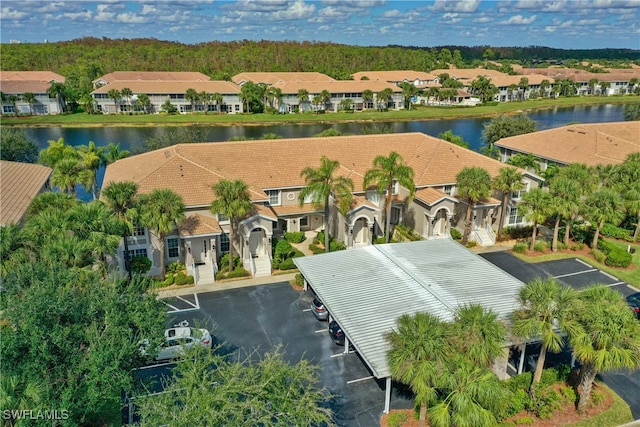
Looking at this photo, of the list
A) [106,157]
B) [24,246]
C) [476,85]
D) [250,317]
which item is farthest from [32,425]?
[476,85]

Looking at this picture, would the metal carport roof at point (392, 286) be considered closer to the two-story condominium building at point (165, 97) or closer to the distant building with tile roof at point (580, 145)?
the distant building with tile roof at point (580, 145)

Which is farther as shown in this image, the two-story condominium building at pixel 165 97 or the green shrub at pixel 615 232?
the two-story condominium building at pixel 165 97

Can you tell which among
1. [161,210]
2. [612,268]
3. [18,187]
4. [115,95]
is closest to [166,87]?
[115,95]

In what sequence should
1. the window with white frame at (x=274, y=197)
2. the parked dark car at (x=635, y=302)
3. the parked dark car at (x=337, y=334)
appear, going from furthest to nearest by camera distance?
1. the window with white frame at (x=274, y=197)
2. the parked dark car at (x=635, y=302)
3. the parked dark car at (x=337, y=334)

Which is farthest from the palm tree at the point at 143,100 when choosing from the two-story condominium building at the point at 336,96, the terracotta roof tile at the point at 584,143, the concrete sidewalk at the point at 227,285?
the concrete sidewalk at the point at 227,285

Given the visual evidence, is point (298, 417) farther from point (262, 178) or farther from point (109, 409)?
point (262, 178)

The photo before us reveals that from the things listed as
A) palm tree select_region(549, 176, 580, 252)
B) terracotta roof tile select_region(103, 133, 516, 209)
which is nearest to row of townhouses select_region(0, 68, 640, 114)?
terracotta roof tile select_region(103, 133, 516, 209)

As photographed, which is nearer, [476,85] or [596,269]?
[596,269]
